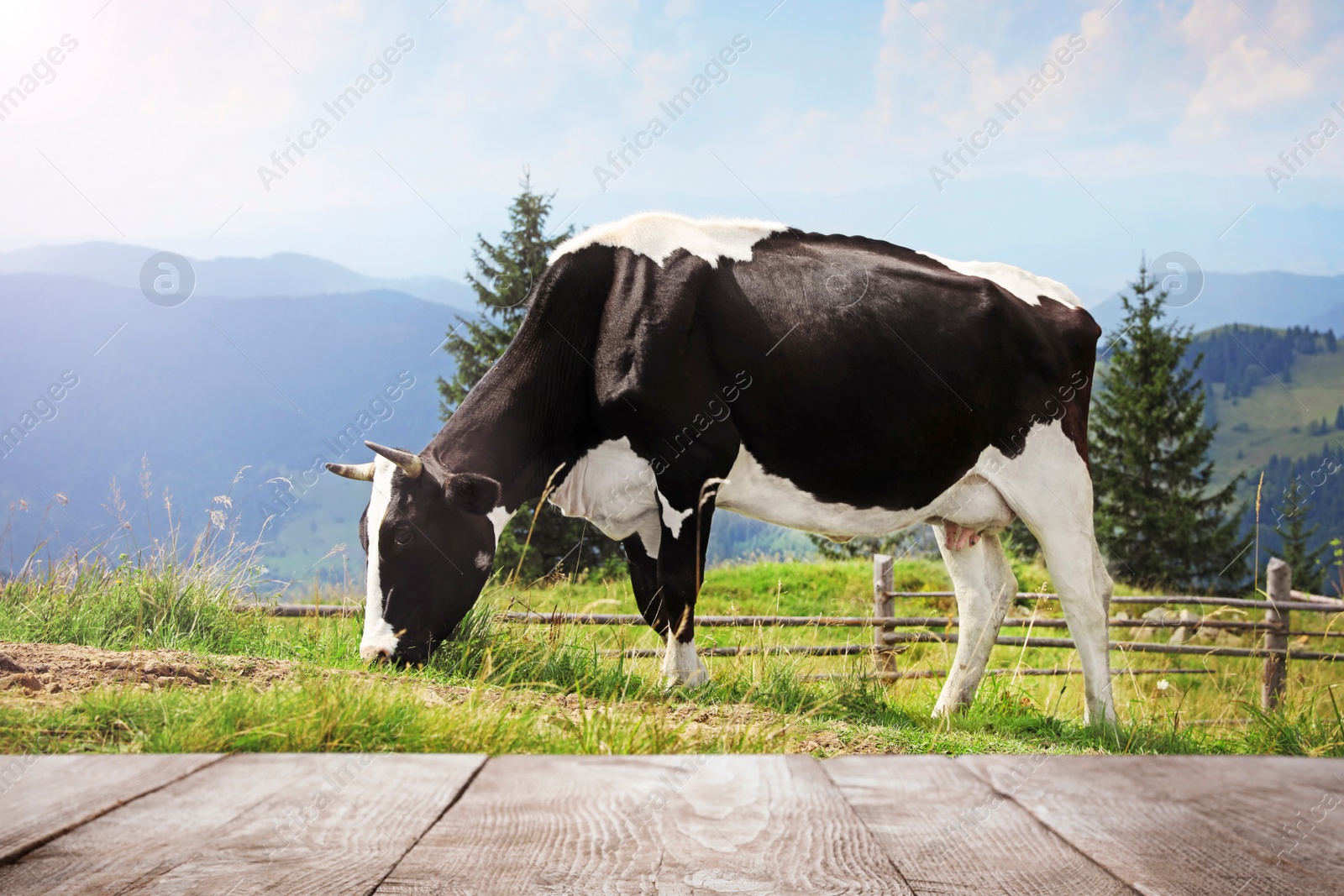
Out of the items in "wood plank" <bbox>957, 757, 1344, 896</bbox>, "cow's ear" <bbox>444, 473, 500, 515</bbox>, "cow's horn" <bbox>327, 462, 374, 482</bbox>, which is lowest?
"wood plank" <bbox>957, 757, 1344, 896</bbox>

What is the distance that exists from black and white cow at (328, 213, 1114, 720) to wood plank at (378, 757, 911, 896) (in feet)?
6.87

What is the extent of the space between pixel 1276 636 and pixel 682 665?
709cm

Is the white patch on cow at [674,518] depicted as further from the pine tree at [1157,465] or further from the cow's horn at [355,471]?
the pine tree at [1157,465]

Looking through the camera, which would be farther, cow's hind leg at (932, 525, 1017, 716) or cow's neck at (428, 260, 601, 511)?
cow's hind leg at (932, 525, 1017, 716)

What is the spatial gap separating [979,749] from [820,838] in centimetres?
216

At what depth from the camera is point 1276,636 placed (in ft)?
27.9

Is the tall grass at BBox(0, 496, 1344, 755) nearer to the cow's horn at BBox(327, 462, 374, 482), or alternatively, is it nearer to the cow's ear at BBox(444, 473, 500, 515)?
the cow's ear at BBox(444, 473, 500, 515)

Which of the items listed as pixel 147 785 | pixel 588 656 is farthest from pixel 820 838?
pixel 588 656

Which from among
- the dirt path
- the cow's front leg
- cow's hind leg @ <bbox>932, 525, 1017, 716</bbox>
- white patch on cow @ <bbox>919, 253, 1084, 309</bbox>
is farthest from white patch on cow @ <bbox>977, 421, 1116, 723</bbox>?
the dirt path

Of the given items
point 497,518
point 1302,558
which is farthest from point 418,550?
point 1302,558

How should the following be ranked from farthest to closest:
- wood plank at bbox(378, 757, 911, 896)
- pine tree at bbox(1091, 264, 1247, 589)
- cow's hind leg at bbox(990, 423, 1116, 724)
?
pine tree at bbox(1091, 264, 1247, 589), cow's hind leg at bbox(990, 423, 1116, 724), wood plank at bbox(378, 757, 911, 896)

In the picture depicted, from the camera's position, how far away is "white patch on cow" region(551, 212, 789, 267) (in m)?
4.32

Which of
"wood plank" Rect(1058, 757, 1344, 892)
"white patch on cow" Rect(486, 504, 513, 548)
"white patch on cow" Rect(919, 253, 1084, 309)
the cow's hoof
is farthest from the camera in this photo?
"white patch on cow" Rect(919, 253, 1084, 309)

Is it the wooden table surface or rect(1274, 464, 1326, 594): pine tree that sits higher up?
rect(1274, 464, 1326, 594): pine tree
